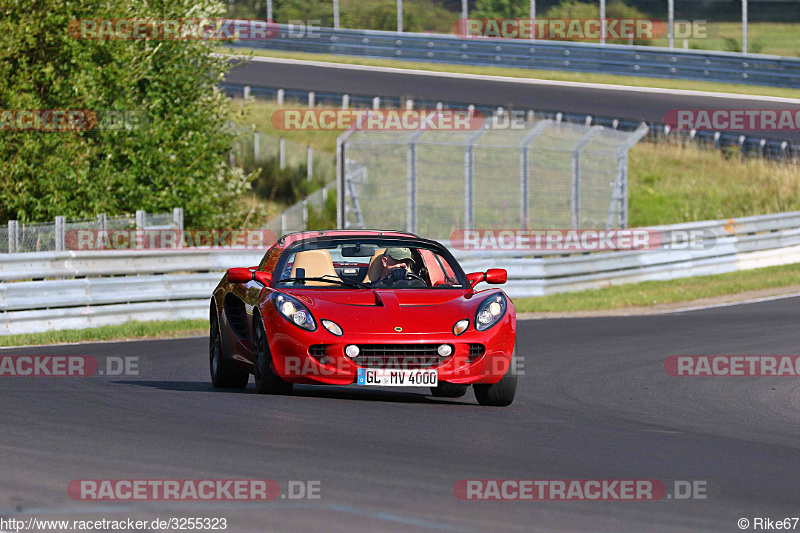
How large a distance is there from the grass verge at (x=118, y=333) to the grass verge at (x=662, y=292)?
18.0 feet

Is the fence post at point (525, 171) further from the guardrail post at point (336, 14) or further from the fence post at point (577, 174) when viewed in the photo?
the guardrail post at point (336, 14)

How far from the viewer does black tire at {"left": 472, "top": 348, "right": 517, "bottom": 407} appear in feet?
33.1

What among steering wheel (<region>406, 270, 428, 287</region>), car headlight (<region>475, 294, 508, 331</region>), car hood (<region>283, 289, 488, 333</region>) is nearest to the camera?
car hood (<region>283, 289, 488, 333</region>)

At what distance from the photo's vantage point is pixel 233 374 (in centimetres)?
1126

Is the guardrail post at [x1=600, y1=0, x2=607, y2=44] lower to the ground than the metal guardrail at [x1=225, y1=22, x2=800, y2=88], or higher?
higher

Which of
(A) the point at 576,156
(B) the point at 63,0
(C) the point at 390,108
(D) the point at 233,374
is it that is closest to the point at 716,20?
(C) the point at 390,108

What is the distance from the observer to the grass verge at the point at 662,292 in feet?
71.8

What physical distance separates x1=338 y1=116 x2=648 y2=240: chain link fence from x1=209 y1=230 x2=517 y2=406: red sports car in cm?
1339

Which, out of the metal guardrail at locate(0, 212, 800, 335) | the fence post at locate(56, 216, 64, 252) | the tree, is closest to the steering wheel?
the metal guardrail at locate(0, 212, 800, 335)

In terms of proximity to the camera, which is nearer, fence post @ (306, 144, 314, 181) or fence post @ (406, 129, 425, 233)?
fence post @ (406, 129, 425, 233)

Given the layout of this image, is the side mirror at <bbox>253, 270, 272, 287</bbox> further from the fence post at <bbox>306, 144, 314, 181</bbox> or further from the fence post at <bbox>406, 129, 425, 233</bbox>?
the fence post at <bbox>306, 144, 314, 181</bbox>

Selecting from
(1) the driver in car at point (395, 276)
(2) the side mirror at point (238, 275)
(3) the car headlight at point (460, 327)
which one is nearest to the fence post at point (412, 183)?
(1) the driver in car at point (395, 276)

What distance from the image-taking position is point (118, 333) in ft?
56.0

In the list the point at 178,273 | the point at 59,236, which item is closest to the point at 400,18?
the point at 178,273
